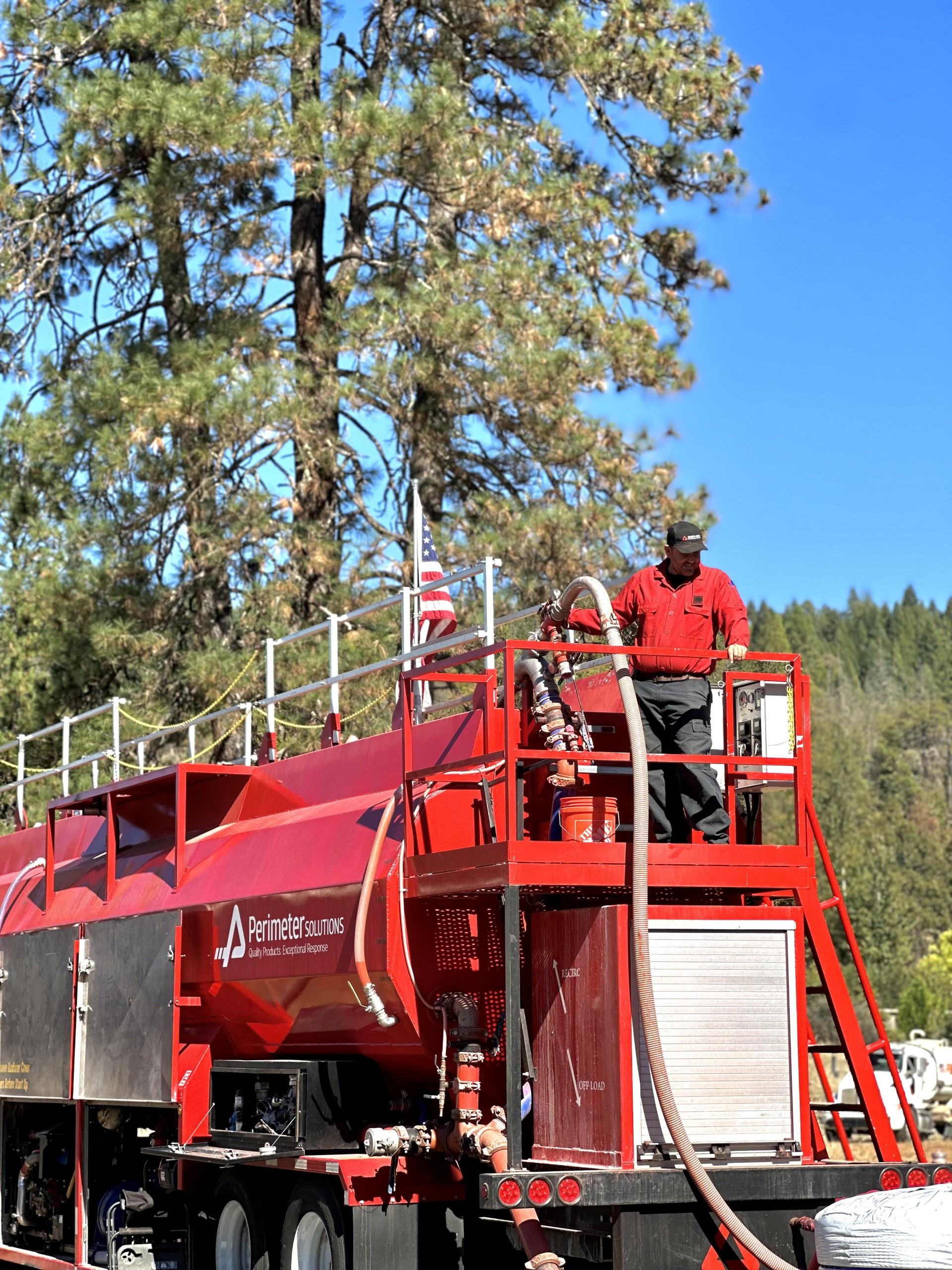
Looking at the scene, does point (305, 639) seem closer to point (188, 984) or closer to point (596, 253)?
point (596, 253)

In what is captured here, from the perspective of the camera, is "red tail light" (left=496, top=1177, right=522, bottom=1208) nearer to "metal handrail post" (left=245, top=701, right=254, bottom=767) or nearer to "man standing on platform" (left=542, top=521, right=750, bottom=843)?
"man standing on platform" (left=542, top=521, right=750, bottom=843)

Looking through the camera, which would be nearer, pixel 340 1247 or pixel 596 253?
pixel 340 1247

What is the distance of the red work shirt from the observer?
9547 mm

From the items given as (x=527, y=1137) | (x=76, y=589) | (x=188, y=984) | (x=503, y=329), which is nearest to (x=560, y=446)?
(x=503, y=329)

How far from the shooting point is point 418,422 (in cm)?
2203

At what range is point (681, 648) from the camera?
31.1 ft

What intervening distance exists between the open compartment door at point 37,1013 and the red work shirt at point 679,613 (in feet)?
18.2

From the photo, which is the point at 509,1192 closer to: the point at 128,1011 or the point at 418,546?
the point at 128,1011

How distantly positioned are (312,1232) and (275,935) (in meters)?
1.67

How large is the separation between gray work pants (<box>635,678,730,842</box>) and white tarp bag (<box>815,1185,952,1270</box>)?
2.16 meters

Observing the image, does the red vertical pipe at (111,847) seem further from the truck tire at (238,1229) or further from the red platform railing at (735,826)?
the red platform railing at (735,826)

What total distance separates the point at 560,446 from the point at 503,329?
1541 mm

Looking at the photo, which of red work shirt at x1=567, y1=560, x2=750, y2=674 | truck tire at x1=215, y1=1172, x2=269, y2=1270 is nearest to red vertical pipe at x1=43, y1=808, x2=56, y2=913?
truck tire at x1=215, y1=1172, x2=269, y2=1270

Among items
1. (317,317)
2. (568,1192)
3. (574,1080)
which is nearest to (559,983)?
(574,1080)
